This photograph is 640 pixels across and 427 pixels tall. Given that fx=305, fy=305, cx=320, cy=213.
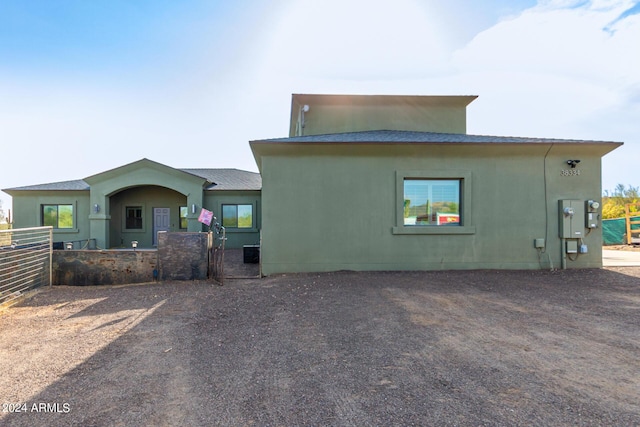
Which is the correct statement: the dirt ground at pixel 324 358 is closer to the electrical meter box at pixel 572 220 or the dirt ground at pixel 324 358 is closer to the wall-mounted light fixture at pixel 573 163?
the electrical meter box at pixel 572 220

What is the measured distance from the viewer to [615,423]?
2275mm

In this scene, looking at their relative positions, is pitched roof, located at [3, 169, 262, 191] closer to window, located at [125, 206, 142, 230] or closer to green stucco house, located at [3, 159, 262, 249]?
green stucco house, located at [3, 159, 262, 249]

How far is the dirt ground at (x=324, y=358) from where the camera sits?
8.09ft

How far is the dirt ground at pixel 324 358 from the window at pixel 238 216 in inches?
372

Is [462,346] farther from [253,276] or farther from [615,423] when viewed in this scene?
[253,276]

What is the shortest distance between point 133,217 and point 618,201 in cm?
3952

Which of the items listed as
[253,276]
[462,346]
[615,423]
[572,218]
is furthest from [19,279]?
[572,218]

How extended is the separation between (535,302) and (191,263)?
24.3ft

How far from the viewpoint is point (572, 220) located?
8.45 meters

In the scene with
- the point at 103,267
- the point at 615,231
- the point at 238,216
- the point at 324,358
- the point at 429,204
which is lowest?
the point at 324,358

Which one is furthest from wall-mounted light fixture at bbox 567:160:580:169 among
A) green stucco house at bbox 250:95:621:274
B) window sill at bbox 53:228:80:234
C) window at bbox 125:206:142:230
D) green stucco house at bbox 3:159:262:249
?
window sill at bbox 53:228:80:234

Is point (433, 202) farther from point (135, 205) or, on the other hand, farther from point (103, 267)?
point (135, 205)

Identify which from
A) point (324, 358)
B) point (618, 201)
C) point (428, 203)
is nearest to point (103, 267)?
point (324, 358)

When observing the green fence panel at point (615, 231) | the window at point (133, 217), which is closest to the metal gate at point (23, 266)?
the window at point (133, 217)
